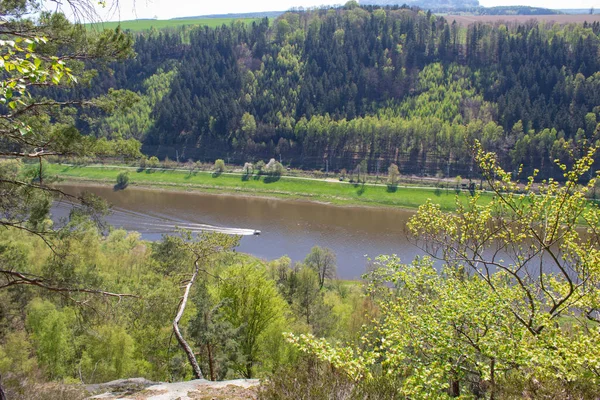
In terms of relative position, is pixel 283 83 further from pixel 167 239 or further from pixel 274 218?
pixel 167 239

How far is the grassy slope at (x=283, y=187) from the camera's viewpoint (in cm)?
5797

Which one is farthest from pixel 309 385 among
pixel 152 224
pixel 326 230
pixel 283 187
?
pixel 283 187

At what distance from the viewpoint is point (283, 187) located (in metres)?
64.9

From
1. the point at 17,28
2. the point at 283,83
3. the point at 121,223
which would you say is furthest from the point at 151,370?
the point at 283,83

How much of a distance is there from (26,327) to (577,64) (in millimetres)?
106064

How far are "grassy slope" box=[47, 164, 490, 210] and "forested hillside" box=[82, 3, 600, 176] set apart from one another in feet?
42.1

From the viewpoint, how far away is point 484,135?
69.0 meters

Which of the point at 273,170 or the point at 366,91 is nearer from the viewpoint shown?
the point at 273,170

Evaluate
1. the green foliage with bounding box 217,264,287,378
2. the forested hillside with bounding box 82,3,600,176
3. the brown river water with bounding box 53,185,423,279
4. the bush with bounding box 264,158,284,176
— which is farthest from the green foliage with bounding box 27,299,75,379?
the forested hillside with bounding box 82,3,600,176

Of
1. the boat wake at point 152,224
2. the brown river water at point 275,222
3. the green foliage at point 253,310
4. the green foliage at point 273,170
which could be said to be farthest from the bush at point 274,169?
the green foliage at point 253,310

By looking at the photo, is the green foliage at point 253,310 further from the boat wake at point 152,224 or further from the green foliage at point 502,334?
the boat wake at point 152,224

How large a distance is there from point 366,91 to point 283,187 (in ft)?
151

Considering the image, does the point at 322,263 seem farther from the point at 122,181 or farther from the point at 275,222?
the point at 122,181

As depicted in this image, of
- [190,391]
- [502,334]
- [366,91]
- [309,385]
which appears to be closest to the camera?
[309,385]
